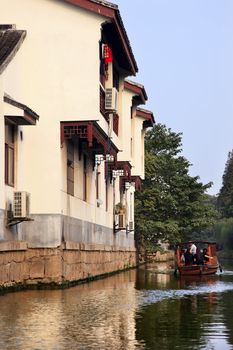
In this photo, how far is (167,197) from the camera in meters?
55.5

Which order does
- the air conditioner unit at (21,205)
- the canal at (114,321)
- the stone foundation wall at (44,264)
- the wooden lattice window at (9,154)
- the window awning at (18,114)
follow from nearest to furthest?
the canal at (114,321)
the stone foundation wall at (44,264)
the window awning at (18,114)
the air conditioner unit at (21,205)
the wooden lattice window at (9,154)

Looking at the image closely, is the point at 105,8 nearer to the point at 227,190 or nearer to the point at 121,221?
the point at 121,221

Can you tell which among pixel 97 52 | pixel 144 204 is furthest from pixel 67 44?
pixel 144 204

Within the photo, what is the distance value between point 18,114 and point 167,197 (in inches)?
1442

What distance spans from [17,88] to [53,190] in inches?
126

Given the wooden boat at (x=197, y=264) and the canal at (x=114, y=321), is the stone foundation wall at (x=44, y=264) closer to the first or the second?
the canal at (x=114, y=321)

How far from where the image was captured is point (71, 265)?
23.4 m

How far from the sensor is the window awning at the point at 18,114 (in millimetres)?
19525

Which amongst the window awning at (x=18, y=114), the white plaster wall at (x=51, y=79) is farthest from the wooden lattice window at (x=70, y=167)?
the window awning at (x=18, y=114)

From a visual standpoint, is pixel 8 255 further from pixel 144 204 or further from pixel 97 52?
pixel 144 204

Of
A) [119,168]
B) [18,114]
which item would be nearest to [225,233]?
[119,168]

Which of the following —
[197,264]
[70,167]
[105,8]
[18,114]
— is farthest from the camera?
[197,264]

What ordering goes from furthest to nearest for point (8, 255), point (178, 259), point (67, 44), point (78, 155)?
point (178, 259) → point (78, 155) → point (67, 44) → point (8, 255)

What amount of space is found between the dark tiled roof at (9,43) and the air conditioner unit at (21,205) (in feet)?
10.9
